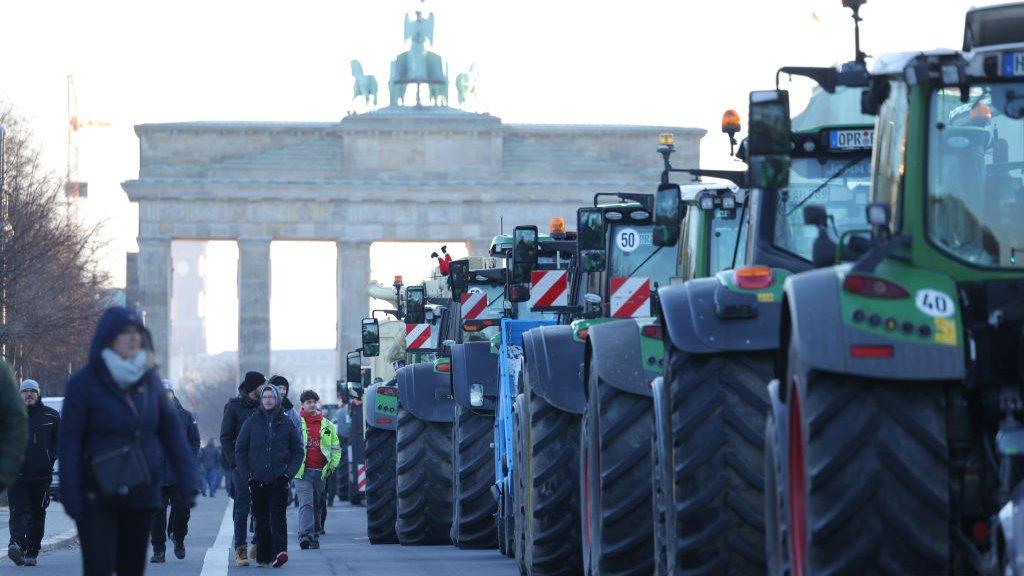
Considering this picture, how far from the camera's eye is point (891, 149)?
9195mm

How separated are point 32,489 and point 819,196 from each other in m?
9.83

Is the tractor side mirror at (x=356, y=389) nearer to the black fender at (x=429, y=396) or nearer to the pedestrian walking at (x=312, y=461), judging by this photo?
the pedestrian walking at (x=312, y=461)

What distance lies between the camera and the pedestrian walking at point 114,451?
993cm

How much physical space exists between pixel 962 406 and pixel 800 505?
0.81m

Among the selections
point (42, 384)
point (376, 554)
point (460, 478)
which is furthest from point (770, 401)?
point (42, 384)

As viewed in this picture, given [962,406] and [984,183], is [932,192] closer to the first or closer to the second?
[984,183]

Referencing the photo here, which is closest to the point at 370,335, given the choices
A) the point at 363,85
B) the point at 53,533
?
the point at 53,533

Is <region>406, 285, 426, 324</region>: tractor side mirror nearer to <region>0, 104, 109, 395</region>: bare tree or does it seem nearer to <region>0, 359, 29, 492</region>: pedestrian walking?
<region>0, 359, 29, 492</region>: pedestrian walking

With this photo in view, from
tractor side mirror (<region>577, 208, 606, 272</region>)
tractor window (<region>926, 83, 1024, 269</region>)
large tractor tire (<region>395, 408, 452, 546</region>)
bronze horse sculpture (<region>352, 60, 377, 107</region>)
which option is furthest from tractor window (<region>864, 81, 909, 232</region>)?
bronze horse sculpture (<region>352, 60, 377, 107</region>)

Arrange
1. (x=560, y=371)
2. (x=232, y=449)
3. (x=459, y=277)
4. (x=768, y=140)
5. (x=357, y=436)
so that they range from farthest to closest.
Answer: (x=357, y=436) → (x=459, y=277) → (x=232, y=449) → (x=560, y=371) → (x=768, y=140)

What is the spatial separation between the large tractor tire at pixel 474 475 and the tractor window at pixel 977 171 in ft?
35.1

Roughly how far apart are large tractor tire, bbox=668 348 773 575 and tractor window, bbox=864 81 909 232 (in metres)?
1.09

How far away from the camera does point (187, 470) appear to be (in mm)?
10156

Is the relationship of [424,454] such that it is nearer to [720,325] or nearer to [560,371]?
[560,371]
